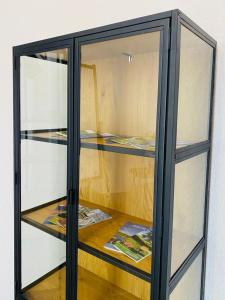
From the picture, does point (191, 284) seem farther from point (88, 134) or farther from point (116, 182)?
point (88, 134)

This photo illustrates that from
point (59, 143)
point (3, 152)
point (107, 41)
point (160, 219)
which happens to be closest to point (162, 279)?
point (160, 219)

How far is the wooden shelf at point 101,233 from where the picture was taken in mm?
981

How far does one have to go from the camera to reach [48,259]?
152cm

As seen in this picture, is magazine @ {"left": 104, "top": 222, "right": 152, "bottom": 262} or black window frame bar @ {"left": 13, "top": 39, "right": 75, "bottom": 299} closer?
magazine @ {"left": 104, "top": 222, "right": 152, "bottom": 262}

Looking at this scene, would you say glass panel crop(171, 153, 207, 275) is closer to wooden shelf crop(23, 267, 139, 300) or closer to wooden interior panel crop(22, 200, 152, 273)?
wooden interior panel crop(22, 200, 152, 273)

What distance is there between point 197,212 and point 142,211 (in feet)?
0.74

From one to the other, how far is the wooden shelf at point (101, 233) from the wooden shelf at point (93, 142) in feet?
0.82

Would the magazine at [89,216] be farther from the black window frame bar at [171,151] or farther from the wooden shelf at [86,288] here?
the black window frame bar at [171,151]

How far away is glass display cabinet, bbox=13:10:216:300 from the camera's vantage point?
2.89 feet

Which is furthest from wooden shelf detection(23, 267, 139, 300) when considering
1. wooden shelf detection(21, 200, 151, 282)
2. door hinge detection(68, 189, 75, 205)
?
door hinge detection(68, 189, 75, 205)

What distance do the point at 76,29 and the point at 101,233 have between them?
1176 millimetres

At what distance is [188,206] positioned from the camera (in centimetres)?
108

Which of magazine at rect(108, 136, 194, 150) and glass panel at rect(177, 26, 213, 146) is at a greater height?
glass panel at rect(177, 26, 213, 146)

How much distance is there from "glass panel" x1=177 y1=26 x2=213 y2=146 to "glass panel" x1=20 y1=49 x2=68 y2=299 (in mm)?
572
